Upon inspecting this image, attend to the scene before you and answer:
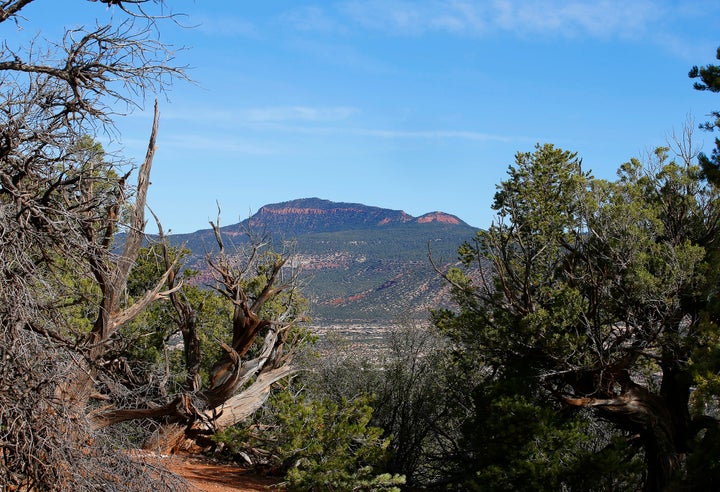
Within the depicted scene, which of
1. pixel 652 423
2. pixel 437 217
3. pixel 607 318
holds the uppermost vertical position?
pixel 437 217

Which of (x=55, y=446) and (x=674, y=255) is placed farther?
(x=674, y=255)

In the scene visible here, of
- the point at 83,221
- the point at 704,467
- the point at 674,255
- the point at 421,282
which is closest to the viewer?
the point at 83,221

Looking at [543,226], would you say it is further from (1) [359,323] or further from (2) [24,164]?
(1) [359,323]

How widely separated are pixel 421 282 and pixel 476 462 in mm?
52179

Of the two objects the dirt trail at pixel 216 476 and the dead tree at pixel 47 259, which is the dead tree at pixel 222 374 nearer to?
the dirt trail at pixel 216 476


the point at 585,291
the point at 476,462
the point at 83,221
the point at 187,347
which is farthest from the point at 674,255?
the point at 83,221

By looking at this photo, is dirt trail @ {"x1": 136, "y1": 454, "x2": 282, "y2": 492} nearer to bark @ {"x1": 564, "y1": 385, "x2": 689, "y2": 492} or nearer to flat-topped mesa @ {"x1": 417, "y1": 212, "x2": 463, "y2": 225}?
bark @ {"x1": 564, "y1": 385, "x2": 689, "y2": 492}

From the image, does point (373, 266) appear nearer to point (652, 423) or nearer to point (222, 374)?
point (222, 374)

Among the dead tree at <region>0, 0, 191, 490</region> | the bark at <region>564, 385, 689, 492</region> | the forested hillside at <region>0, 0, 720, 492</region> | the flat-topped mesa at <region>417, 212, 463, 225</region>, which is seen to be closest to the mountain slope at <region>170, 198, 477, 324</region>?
the flat-topped mesa at <region>417, 212, 463, 225</region>

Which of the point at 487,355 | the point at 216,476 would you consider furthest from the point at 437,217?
the point at 216,476

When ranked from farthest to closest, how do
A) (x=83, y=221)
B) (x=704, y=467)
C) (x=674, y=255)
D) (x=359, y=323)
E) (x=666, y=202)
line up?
(x=359, y=323)
(x=666, y=202)
(x=674, y=255)
(x=704, y=467)
(x=83, y=221)

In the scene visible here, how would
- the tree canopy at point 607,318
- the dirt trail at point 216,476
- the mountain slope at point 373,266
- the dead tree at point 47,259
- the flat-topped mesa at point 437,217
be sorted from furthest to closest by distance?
the flat-topped mesa at point 437,217
the mountain slope at point 373,266
the tree canopy at point 607,318
the dirt trail at point 216,476
the dead tree at point 47,259

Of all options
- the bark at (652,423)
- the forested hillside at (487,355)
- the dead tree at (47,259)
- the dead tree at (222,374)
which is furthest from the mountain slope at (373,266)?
the dead tree at (47,259)

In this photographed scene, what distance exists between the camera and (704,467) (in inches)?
411
